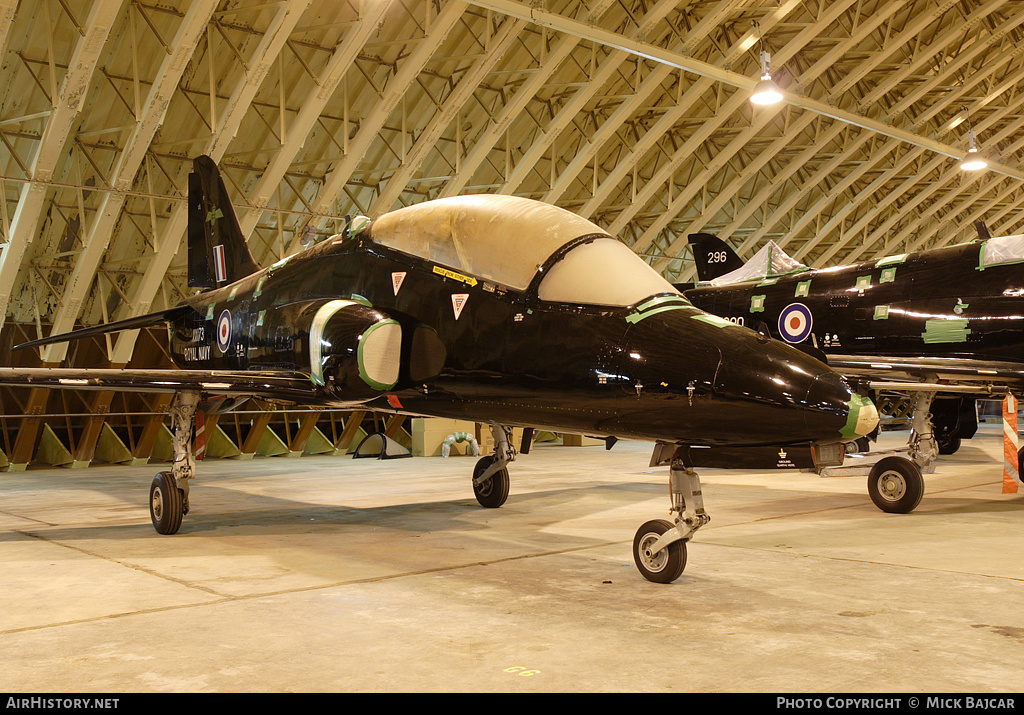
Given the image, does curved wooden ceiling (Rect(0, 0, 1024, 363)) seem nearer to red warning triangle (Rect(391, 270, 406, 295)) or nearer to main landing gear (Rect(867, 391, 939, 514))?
red warning triangle (Rect(391, 270, 406, 295))

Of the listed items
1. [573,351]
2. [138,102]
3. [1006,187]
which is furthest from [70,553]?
[1006,187]

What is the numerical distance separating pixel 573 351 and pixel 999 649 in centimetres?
271

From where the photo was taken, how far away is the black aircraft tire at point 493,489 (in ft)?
29.9

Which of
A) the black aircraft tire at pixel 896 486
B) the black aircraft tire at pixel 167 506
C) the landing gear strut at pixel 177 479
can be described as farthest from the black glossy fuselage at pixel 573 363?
the black aircraft tire at pixel 896 486

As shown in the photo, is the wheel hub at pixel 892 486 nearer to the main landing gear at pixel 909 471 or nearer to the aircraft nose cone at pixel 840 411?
the main landing gear at pixel 909 471

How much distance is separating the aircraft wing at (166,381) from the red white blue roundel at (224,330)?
1.73m

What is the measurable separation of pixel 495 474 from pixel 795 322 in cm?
508

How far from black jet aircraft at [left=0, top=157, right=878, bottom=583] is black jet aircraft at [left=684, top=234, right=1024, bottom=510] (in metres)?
3.94

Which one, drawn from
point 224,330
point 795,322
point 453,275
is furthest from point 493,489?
point 795,322

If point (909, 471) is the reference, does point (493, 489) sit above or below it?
below

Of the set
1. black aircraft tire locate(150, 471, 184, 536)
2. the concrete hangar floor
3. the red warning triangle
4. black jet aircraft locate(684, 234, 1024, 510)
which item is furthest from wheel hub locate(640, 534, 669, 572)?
black aircraft tire locate(150, 471, 184, 536)

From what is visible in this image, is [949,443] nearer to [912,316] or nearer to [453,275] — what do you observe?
[912,316]

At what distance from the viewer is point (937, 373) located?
8625mm

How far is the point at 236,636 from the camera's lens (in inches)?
157
